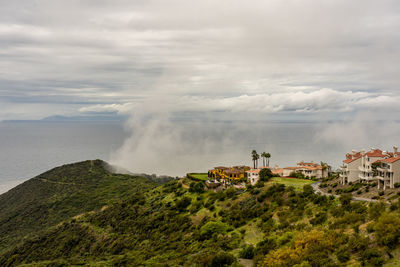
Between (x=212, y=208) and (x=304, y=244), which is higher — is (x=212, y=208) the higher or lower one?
the lower one

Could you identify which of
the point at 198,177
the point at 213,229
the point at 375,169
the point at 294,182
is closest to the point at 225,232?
the point at 213,229

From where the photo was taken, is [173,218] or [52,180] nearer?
[173,218]

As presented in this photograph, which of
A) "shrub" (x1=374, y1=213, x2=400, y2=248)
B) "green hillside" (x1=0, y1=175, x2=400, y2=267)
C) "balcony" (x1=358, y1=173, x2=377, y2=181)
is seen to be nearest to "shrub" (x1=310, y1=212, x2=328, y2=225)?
"green hillside" (x1=0, y1=175, x2=400, y2=267)

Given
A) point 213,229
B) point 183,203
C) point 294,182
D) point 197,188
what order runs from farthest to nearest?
point 197,188 < point 183,203 < point 294,182 < point 213,229

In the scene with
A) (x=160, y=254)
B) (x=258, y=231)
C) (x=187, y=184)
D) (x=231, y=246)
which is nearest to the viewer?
(x=231, y=246)

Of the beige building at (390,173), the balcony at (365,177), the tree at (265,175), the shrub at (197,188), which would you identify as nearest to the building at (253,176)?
the tree at (265,175)

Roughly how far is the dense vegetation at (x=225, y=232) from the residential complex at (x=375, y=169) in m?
7.08

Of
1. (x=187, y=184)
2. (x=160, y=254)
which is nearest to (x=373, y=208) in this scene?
(x=160, y=254)

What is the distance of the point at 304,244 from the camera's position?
2139 centimetres

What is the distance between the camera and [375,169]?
3741 centimetres

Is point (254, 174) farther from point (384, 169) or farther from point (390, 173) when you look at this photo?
point (390, 173)

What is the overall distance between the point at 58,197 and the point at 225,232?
7417cm

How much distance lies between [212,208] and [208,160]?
150 m

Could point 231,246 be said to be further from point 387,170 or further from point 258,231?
point 387,170
